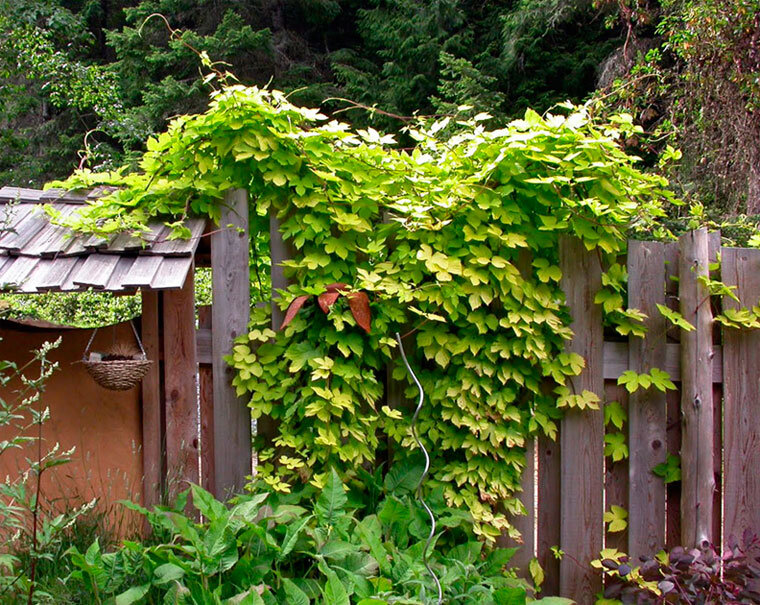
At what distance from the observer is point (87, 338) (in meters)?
2.91

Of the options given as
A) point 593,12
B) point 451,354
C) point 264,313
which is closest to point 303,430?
point 264,313

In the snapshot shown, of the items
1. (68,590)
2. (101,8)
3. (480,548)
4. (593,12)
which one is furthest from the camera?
(101,8)

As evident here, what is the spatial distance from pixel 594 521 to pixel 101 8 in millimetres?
15699

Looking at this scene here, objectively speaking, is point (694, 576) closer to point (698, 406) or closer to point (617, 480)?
point (617, 480)

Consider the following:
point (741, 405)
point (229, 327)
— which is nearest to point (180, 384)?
point (229, 327)

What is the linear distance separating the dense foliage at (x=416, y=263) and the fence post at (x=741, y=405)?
480mm

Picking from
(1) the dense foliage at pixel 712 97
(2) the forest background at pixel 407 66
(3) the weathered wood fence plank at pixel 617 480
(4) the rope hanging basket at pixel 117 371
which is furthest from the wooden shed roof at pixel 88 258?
(2) the forest background at pixel 407 66

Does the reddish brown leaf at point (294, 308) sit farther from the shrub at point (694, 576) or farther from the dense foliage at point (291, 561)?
the shrub at point (694, 576)

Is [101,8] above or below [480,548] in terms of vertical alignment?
above

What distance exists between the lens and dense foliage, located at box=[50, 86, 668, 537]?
2.67 meters

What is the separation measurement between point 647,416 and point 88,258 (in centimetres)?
246

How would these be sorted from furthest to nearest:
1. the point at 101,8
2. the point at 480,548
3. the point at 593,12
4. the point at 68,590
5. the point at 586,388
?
the point at 101,8
the point at 593,12
the point at 586,388
the point at 480,548
the point at 68,590

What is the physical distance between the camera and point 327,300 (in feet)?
8.64

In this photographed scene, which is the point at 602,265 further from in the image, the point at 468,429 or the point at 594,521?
→ the point at 594,521
